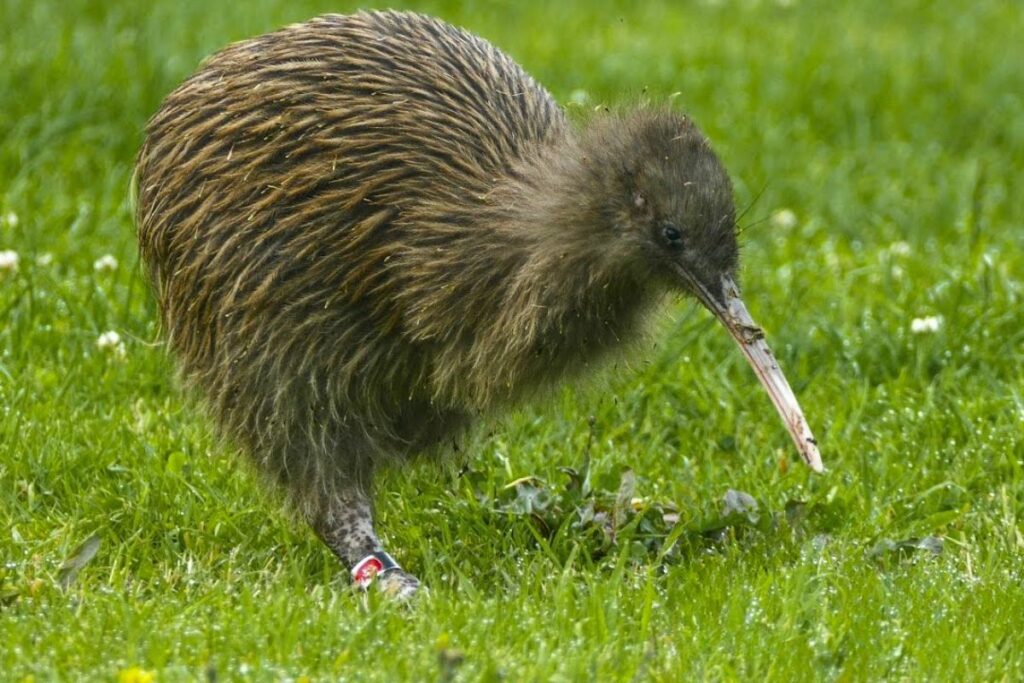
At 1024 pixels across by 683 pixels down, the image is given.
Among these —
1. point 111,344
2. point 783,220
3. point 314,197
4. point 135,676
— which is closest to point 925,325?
point 783,220

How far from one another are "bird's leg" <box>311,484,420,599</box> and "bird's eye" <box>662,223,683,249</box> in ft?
3.19

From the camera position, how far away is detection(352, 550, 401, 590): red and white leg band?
4.13 metres

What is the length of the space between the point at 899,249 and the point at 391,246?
290 cm

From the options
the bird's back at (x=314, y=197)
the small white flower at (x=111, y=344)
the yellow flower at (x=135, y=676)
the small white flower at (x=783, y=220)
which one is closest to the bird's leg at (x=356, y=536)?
the bird's back at (x=314, y=197)

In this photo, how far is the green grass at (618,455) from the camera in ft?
11.9

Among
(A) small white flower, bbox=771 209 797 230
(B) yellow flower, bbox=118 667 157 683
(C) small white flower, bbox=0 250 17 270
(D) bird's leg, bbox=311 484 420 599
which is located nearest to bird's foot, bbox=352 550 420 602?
(D) bird's leg, bbox=311 484 420 599

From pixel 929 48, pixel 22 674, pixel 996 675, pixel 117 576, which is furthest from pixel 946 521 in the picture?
pixel 929 48

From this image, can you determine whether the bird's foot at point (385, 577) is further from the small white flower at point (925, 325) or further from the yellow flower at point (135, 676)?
the small white flower at point (925, 325)

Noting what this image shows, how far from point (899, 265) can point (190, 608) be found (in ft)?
11.1

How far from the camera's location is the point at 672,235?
12.8ft

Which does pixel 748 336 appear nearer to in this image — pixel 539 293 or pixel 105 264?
pixel 539 293

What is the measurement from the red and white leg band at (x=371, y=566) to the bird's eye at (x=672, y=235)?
3.27 ft

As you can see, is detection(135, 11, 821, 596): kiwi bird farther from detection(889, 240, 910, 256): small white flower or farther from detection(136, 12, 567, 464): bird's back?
detection(889, 240, 910, 256): small white flower

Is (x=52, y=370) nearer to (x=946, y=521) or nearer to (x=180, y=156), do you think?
(x=180, y=156)
